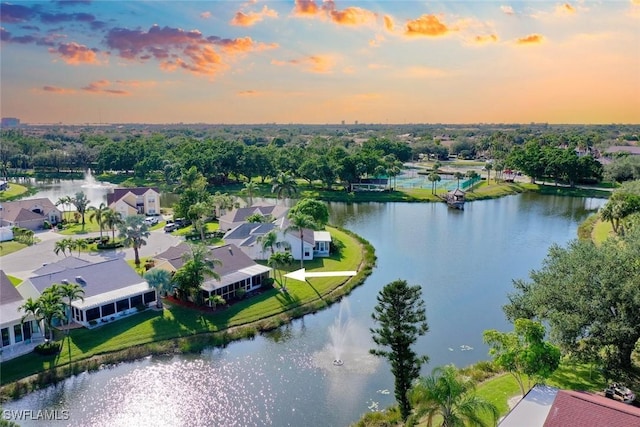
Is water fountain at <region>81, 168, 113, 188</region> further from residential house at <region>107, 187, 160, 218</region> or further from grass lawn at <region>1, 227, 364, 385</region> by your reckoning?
grass lawn at <region>1, 227, 364, 385</region>

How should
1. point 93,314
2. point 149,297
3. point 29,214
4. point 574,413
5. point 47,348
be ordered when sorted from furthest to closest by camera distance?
point 29,214 < point 149,297 < point 93,314 < point 47,348 < point 574,413

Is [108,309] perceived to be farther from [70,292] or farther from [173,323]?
[173,323]

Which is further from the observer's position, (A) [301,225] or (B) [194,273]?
(A) [301,225]

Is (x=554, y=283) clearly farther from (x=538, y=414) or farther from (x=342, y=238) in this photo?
(x=342, y=238)

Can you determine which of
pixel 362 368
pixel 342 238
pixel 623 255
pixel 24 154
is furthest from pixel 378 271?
pixel 24 154

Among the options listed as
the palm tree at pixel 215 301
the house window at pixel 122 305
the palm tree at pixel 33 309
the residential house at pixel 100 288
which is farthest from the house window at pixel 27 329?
the palm tree at pixel 215 301

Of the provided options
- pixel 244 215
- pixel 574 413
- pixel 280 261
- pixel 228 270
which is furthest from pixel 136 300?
pixel 574 413
